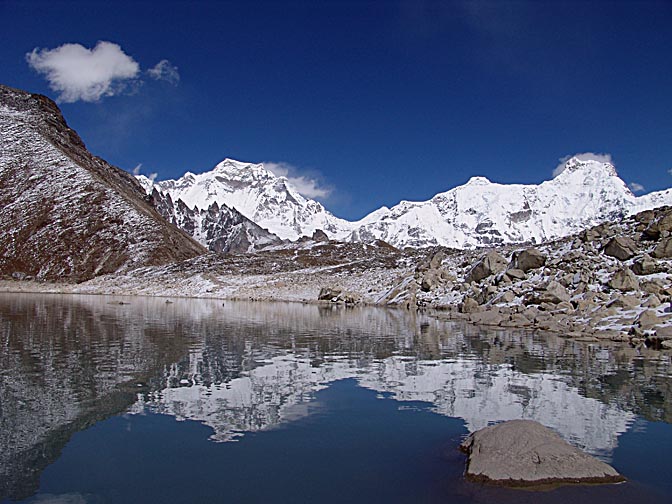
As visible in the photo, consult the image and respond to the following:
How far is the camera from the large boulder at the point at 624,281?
1337 inches

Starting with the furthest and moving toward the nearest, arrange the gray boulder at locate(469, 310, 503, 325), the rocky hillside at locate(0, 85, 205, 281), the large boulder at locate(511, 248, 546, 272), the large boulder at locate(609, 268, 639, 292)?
the rocky hillside at locate(0, 85, 205, 281) → the large boulder at locate(511, 248, 546, 272) → the gray boulder at locate(469, 310, 503, 325) → the large boulder at locate(609, 268, 639, 292)

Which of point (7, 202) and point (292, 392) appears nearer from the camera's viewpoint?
point (292, 392)

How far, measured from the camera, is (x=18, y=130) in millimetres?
157250

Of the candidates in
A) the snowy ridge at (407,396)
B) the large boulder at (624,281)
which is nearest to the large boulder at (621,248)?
the large boulder at (624,281)

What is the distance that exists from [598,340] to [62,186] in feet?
483

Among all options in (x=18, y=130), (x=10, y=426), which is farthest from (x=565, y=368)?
(x=18, y=130)

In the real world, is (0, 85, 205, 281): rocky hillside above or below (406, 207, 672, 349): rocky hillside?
→ above

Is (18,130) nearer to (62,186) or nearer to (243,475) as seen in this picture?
(62,186)

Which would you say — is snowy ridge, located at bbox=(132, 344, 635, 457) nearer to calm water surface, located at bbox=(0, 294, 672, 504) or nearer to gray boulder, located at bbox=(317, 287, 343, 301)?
calm water surface, located at bbox=(0, 294, 672, 504)

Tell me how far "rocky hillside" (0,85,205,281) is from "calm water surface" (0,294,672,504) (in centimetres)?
11077

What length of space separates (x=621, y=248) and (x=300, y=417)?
116 feet

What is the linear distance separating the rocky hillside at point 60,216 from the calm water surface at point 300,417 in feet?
363

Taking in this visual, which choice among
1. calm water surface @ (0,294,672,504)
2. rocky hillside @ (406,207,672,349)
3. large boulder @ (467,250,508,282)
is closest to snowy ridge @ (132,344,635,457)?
calm water surface @ (0,294,672,504)

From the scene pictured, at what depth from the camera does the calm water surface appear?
353 inches
